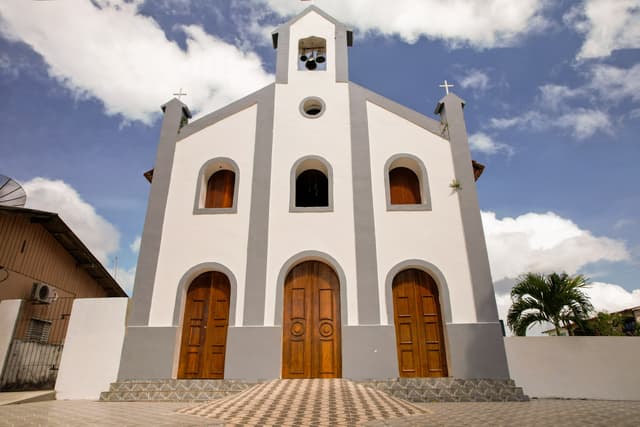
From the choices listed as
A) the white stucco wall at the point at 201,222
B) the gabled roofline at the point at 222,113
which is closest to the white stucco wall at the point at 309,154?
the gabled roofline at the point at 222,113

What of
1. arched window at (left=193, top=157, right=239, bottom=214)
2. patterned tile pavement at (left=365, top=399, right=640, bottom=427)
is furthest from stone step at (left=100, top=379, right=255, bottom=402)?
arched window at (left=193, top=157, right=239, bottom=214)

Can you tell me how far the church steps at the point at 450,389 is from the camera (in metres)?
8.11

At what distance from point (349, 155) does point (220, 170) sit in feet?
12.7

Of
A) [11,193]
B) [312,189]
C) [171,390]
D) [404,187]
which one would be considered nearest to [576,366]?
[404,187]

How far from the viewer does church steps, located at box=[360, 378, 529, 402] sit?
811cm

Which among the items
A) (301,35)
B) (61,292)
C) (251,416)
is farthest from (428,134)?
(61,292)

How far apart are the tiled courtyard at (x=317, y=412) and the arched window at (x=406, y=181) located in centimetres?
512

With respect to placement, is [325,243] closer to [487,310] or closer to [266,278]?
[266,278]

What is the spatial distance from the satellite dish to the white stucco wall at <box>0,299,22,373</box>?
15.5 feet

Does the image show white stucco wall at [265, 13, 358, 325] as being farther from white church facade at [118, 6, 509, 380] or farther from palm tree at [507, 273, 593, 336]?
palm tree at [507, 273, 593, 336]

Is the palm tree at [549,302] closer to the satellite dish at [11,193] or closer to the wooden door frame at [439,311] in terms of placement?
the wooden door frame at [439,311]

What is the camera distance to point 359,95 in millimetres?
11727

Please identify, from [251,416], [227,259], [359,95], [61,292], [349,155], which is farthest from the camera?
[61,292]

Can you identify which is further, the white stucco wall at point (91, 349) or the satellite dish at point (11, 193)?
the satellite dish at point (11, 193)
